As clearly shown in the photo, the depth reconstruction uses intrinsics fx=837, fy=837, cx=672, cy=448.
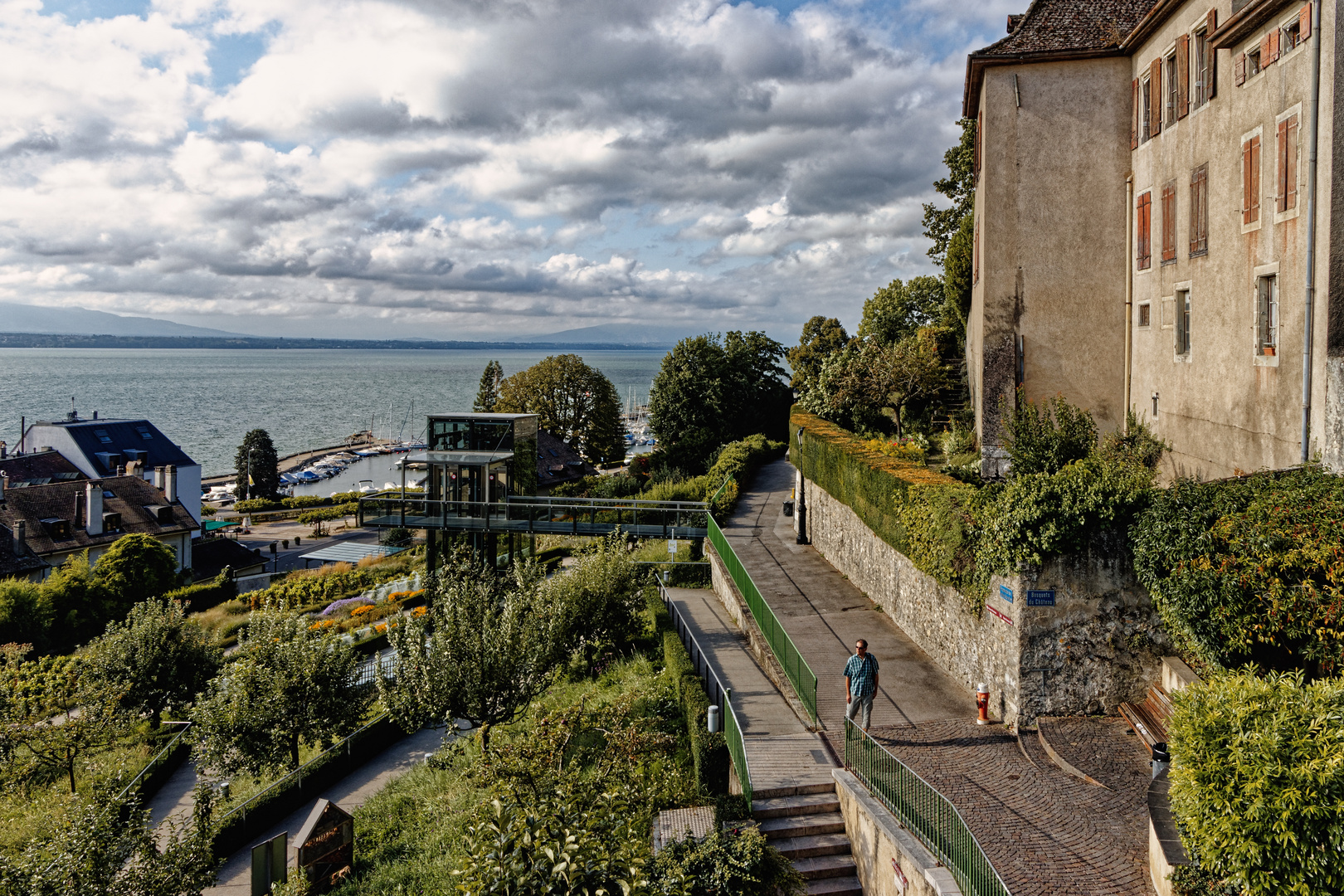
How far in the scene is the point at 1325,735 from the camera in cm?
714

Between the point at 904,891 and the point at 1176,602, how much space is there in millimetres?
5133

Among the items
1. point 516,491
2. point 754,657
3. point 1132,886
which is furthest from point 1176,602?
point 516,491

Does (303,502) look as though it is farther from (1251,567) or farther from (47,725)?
(1251,567)

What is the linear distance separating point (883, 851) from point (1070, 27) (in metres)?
20.8

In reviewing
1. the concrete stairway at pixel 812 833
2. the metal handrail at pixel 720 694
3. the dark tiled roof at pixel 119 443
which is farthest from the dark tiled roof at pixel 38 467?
the concrete stairway at pixel 812 833

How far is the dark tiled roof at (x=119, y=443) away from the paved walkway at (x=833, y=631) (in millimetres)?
51095

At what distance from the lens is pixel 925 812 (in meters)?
9.77

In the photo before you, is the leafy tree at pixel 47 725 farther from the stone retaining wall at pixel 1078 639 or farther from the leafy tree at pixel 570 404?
the leafy tree at pixel 570 404

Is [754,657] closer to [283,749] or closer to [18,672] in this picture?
[283,749]

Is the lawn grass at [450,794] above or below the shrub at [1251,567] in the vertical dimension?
below

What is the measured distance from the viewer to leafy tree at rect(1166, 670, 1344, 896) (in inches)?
273

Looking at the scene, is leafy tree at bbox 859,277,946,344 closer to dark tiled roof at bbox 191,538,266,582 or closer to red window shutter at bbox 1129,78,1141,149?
red window shutter at bbox 1129,78,1141,149

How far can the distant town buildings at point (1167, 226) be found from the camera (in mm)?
13531

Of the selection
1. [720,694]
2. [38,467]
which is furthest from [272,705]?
[38,467]
